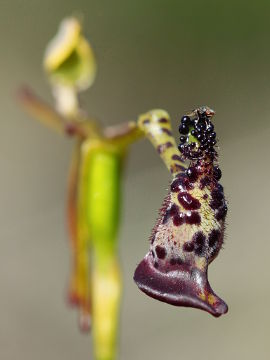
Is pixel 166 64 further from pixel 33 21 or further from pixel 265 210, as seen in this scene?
pixel 265 210

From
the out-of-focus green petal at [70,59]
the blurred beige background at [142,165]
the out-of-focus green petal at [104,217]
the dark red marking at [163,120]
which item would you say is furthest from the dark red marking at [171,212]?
the blurred beige background at [142,165]

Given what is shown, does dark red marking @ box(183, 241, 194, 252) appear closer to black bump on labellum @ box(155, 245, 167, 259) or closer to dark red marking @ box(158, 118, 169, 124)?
black bump on labellum @ box(155, 245, 167, 259)

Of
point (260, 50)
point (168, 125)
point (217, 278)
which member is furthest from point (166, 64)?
point (168, 125)

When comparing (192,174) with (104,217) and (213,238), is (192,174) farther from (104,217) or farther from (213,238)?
(104,217)

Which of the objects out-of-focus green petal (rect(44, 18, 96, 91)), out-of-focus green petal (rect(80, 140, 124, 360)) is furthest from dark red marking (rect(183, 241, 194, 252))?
out-of-focus green petal (rect(44, 18, 96, 91))

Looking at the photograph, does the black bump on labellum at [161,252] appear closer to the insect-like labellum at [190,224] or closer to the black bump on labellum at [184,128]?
the insect-like labellum at [190,224]

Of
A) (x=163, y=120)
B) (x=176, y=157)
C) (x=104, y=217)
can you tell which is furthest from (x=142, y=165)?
(x=176, y=157)
